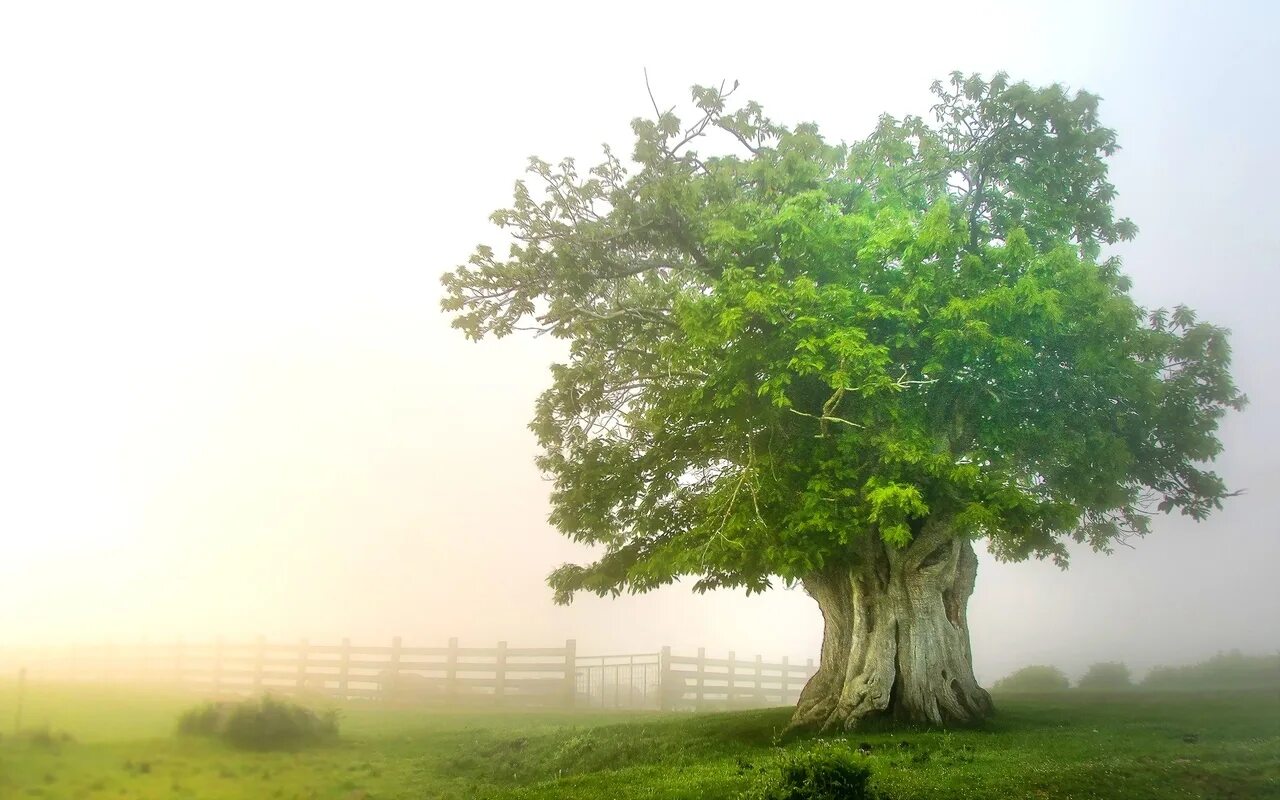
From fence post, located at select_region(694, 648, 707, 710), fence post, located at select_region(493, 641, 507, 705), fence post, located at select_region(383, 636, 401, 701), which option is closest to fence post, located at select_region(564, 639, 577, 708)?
fence post, located at select_region(493, 641, 507, 705)

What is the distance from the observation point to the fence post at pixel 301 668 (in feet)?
30.2

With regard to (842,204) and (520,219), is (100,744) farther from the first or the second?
(842,204)

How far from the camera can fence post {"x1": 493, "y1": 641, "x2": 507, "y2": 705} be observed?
56.2 feet

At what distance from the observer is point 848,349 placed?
12273 millimetres

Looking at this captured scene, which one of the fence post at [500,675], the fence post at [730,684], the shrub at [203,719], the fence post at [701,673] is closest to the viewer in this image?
the shrub at [203,719]

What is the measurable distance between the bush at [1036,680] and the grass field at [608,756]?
7.61 meters

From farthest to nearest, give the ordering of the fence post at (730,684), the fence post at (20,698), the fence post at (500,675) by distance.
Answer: the fence post at (730,684), the fence post at (500,675), the fence post at (20,698)

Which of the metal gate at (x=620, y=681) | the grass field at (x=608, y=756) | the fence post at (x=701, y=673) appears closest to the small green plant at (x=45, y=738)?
the grass field at (x=608, y=756)

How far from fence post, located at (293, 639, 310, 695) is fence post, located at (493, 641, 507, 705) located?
7463 millimetres

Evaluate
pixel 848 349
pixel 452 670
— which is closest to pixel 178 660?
pixel 452 670

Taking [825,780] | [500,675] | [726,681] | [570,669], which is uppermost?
[825,780]

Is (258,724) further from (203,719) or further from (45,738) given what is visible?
(45,738)

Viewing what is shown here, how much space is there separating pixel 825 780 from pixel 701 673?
1901 centimetres

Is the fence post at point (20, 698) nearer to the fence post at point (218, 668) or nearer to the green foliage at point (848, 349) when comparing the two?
the fence post at point (218, 668)
